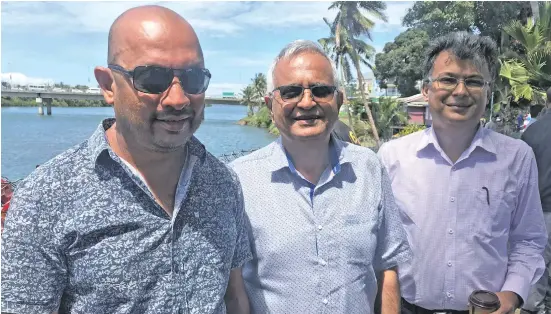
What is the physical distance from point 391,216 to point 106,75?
1.33 meters

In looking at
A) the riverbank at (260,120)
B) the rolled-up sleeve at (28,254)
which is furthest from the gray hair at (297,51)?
the riverbank at (260,120)

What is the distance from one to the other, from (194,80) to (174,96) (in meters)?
0.09

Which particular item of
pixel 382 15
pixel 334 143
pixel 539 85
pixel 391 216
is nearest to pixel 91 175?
pixel 334 143

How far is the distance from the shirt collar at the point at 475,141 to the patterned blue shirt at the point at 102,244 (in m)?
1.33

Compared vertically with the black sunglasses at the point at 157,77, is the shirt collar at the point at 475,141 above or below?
below

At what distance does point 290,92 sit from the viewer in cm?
187

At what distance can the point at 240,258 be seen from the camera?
1.69 m

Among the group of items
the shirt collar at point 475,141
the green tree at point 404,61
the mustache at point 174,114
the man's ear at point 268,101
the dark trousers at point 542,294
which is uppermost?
the green tree at point 404,61

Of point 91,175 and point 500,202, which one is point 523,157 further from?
point 91,175

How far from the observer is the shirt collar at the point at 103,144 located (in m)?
1.37

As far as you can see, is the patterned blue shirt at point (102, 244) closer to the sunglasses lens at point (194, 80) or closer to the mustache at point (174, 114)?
the mustache at point (174, 114)

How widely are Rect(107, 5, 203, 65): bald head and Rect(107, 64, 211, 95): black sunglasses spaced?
5cm

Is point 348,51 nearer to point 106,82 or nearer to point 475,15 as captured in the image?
point 475,15

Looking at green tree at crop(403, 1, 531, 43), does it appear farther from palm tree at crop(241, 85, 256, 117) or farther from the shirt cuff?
palm tree at crop(241, 85, 256, 117)
